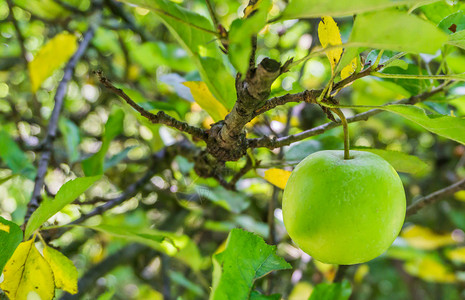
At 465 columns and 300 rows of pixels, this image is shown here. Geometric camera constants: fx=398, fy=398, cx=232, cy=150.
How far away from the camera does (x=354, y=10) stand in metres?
0.37

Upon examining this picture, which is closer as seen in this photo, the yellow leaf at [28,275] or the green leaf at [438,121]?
the green leaf at [438,121]

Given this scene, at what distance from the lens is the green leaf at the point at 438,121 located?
0.49 m

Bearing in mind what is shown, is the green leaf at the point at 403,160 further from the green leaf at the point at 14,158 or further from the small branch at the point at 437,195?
the green leaf at the point at 14,158

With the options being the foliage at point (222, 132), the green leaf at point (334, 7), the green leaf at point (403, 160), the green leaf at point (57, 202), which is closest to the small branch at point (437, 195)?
the foliage at point (222, 132)

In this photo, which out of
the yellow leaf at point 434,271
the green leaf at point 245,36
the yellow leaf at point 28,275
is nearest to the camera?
the green leaf at point 245,36

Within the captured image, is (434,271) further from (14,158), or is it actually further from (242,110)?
(14,158)

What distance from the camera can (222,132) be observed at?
0.58m

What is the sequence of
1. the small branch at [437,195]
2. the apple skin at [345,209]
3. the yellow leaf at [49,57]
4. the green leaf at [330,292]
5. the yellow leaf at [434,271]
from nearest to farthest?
the apple skin at [345,209] < the green leaf at [330,292] < the small branch at [437,195] < the yellow leaf at [49,57] < the yellow leaf at [434,271]

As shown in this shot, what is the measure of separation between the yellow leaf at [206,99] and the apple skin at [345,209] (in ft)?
0.79

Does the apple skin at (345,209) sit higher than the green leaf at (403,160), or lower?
higher

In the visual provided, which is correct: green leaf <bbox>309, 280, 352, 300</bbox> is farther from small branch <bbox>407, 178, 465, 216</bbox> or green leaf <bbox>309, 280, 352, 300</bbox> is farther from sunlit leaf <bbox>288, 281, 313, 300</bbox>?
sunlit leaf <bbox>288, 281, 313, 300</bbox>

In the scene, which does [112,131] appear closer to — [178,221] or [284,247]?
[178,221]

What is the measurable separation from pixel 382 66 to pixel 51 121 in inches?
32.8

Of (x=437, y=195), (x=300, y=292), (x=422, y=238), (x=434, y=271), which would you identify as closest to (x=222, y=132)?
(x=437, y=195)
